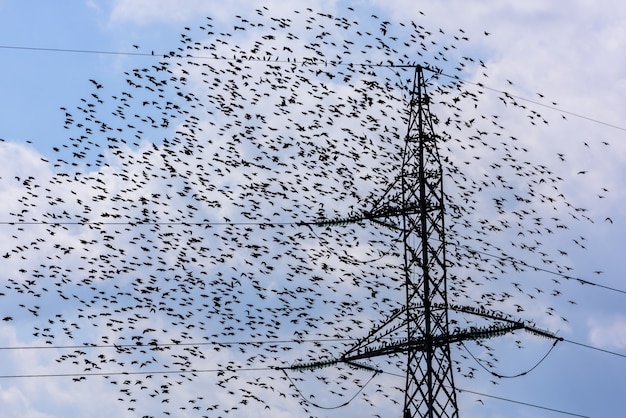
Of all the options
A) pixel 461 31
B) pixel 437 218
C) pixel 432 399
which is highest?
pixel 461 31

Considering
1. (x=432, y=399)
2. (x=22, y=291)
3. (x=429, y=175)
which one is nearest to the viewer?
(x=432, y=399)

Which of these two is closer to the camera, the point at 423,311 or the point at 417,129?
the point at 423,311

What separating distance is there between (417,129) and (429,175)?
87.7 inches

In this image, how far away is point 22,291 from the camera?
4581 centimetres

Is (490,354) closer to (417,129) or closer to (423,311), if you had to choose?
(423,311)

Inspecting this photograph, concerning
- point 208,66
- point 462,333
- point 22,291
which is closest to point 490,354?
point 462,333

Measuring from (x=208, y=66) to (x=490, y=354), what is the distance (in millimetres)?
14815

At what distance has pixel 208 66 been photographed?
144ft

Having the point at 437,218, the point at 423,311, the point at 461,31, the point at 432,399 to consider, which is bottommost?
the point at 432,399

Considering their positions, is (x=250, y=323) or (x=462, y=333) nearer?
(x=462, y=333)

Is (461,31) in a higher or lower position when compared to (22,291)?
higher

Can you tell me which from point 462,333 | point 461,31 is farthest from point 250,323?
point 461,31

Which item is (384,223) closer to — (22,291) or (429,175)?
(429,175)

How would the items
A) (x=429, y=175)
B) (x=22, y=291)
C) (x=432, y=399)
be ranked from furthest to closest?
(x=22, y=291) < (x=429, y=175) < (x=432, y=399)
